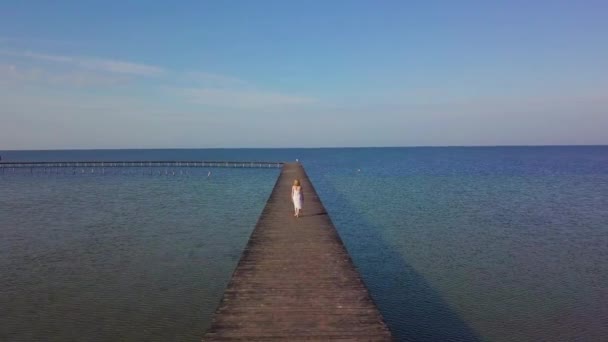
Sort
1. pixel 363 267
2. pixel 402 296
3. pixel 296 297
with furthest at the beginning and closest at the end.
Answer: pixel 363 267
pixel 402 296
pixel 296 297

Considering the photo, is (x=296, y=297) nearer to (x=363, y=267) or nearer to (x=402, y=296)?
(x=402, y=296)

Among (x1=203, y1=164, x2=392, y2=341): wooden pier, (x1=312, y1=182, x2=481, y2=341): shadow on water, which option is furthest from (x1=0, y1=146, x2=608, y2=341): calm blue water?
(x1=203, y1=164, x2=392, y2=341): wooden pier

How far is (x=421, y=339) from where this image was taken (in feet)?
32.5

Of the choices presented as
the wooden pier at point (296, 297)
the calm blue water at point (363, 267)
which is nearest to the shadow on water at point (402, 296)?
the calm blue water at point (363, 267)

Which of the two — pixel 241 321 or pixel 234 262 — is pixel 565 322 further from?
pixel 234 262

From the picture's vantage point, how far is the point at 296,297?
819cm

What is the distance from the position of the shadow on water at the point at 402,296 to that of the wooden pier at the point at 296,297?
82.8 inches

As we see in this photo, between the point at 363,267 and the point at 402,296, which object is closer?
the point at 402,296

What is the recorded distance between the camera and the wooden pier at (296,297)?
6.65 m

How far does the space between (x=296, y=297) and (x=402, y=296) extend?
215 inches

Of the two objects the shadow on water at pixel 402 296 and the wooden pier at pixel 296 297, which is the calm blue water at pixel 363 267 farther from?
the wooden pier at pixel 296 297

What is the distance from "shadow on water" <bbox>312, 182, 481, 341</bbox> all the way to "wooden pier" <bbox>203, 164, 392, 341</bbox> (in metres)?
2.10

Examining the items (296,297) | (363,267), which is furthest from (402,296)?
(296,297)

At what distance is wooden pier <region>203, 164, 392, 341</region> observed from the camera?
6652mm
